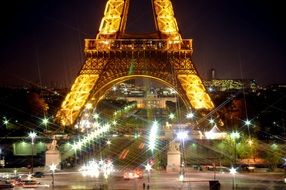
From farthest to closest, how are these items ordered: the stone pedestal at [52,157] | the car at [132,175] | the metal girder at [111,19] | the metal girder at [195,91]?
1. the metal girder at [111,19]
2. the metal girder at [195,91]
3. the stone pedestal at [52,157]
4. the car at [132,175]

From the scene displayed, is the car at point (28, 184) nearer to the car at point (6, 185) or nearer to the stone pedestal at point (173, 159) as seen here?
the car at point (6, 185)

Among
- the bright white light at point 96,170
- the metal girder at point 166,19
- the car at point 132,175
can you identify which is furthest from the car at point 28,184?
the metal girder at point 166,19

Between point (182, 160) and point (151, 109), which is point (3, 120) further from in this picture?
point (151, 109)

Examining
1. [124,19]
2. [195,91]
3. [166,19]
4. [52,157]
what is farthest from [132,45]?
[52,157]

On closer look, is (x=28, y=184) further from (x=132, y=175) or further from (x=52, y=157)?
(x=52, y=157)

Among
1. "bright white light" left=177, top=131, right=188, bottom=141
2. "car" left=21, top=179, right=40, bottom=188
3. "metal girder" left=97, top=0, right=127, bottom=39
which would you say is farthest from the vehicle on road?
"metal girder" left=97, top=0, right=127, bottom=39

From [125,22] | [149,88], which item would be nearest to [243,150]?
[125,22]

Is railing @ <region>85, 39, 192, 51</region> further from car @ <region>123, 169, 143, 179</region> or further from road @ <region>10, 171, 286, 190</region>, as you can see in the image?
car @ <region>123, 169, 143, 179</region>
